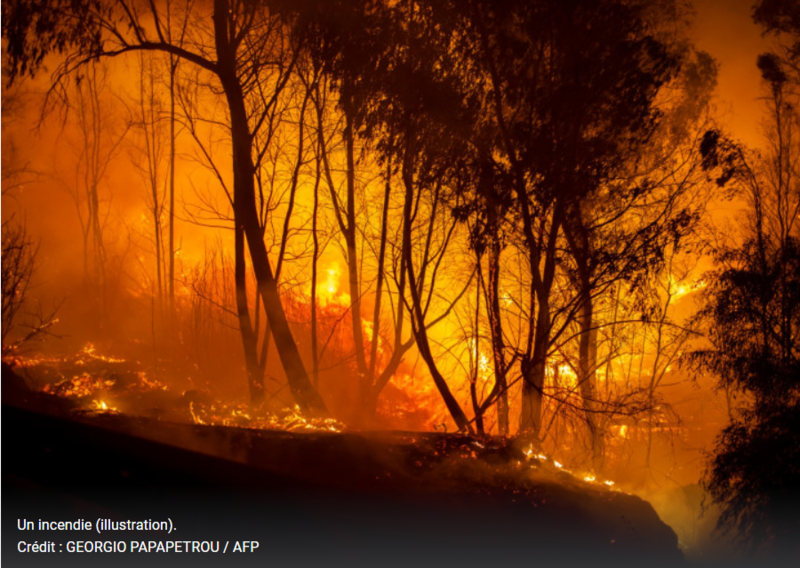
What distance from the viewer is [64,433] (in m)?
4.21

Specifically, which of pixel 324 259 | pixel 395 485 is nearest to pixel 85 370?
pixel 324 259

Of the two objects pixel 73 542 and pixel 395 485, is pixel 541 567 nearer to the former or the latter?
pixel 395 485

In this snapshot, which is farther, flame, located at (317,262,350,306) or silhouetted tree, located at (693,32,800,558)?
flame, located at (317,262,350,306)

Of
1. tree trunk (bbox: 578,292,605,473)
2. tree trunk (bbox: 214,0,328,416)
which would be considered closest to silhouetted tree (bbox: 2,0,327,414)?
tree trunk (bbox: 214,0,328,416)

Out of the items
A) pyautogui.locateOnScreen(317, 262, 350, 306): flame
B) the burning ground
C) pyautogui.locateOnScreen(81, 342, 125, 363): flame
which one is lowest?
the burning ground

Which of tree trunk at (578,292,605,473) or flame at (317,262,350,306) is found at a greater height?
flame at (317,262,350,306)

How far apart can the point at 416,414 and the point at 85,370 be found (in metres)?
10.3

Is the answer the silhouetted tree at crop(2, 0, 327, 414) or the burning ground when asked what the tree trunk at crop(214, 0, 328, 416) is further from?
the burning ground

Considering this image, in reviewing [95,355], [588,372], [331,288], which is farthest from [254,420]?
[331,288]

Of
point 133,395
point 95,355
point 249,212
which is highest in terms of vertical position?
point 249,212

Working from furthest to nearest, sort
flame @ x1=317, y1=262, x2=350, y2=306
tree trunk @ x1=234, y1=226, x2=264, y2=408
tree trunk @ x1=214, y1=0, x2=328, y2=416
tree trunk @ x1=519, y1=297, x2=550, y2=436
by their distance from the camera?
1. flame @ x1=317, y1=262, x2=350, y2=306
2. tree trunk @ x1=234, y1=226, x2=264, y2=408
3. tree trunk @ x1=214, y1=0, x2=328, y2=416
4. tree trunk @ x1=519, y1=297, x2=550, y2=436

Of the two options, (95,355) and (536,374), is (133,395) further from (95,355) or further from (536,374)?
(536,374)

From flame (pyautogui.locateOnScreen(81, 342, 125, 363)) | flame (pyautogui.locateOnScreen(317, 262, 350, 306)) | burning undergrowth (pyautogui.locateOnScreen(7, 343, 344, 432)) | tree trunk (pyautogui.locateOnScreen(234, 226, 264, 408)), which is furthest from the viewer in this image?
flame (pyautogui.locateOnScreen(317, 262, 350, 306))

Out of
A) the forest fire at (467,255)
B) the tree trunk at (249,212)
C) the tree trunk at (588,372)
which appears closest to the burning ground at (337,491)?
the forest fire at (467,255)
